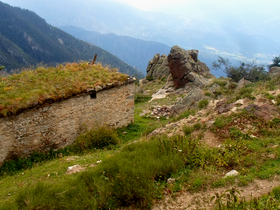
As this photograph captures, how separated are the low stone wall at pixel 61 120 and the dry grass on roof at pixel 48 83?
0.34m

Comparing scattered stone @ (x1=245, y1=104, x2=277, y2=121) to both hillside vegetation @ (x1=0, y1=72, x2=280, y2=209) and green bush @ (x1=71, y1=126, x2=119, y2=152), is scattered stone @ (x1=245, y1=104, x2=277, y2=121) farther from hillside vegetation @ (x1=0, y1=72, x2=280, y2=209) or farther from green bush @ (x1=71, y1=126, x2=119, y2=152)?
green bush @ (x1=71, y1=126, x2=119, y2=152)

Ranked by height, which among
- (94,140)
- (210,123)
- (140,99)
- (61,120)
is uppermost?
(210,123)

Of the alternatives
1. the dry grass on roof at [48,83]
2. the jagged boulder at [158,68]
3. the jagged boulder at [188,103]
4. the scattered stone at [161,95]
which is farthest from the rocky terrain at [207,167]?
the jagged boulder at [158,68]

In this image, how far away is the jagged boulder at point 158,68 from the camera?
31319mm

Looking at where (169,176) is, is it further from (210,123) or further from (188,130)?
(210,123)

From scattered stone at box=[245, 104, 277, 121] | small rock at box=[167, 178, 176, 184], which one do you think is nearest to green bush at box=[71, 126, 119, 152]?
small rock at box=[167, 178, 176, 184]

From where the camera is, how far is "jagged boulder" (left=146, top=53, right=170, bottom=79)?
103ft

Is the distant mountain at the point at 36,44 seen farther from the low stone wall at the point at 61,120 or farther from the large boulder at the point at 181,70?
the low stone wall at the point at 61,120

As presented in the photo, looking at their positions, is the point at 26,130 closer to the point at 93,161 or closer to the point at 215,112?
the point at 93,161

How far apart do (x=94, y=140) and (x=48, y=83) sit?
3.40 m

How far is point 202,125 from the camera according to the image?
308 inches

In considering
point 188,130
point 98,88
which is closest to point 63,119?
point 98,88

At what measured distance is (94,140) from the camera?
823cm

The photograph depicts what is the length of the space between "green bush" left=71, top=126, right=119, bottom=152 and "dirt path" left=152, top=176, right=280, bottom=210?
5097 mm
